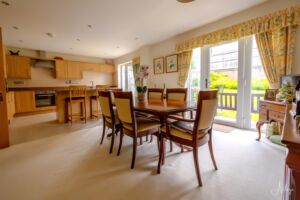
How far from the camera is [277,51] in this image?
2531 mm

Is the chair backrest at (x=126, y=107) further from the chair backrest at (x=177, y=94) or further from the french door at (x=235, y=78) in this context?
the french door at (x=235, y=78)

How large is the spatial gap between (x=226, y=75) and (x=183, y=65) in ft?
3.87

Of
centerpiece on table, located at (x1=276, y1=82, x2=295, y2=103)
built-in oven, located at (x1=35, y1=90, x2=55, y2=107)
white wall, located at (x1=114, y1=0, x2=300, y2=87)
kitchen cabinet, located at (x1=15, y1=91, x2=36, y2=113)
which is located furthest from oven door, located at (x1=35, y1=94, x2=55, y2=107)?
centerpiece on table, located at (x1=276, y1=82, x2=295, y2=103)

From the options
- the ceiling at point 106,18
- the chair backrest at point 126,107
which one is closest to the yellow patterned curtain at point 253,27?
the ceiling at point 106,18

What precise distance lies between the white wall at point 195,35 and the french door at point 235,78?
1.39 ft

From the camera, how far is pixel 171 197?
1326mm

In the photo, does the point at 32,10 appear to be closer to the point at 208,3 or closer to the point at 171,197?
the point at 208,3

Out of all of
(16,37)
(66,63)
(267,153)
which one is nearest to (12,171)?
(267,153)

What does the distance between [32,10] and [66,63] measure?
349 centimetres

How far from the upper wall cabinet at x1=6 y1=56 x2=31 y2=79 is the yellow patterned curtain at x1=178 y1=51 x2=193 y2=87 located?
5.26 m

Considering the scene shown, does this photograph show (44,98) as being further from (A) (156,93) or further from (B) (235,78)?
(B) (235,78)

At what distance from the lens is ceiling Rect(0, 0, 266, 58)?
2.59 metres

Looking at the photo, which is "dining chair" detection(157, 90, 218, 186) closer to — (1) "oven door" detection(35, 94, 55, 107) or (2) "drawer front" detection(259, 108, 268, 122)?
(2) "drawer front" detection(259, 108, 268, 122)

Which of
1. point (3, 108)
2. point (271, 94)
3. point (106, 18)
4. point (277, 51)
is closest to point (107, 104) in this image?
point (3, 108)
